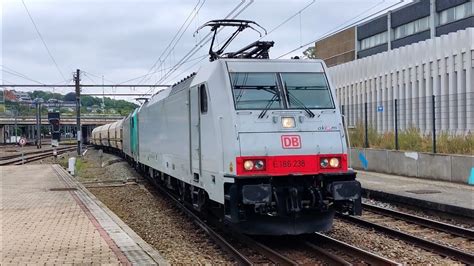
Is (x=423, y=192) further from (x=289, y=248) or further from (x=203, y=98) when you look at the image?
(x=203, y=98)

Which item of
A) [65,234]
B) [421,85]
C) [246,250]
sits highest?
[421,85]

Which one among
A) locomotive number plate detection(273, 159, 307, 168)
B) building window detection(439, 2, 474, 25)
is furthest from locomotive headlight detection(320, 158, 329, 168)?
building window detection(439, 2, 474, 25)

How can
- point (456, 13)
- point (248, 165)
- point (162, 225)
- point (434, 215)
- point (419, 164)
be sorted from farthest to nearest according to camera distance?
point (456, 13), point (419, 164), point (434, 215), point (162, 225), point (248, 165)

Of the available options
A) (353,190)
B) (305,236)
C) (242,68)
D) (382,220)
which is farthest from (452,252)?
(242,68)

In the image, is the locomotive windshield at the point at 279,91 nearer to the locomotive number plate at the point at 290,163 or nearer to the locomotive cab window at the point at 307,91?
the locomotive cab window at the point at 307,91

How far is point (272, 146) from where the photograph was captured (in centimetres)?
877

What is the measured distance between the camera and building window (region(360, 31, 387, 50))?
56669 millimetres

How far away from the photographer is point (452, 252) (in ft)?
27.2

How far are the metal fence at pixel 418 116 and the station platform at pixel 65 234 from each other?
909 cm

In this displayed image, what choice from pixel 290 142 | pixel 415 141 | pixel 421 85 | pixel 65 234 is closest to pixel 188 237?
pixel 65 234

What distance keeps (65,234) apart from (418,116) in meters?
14.5

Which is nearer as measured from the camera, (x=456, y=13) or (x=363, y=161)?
(x=363, y=161)

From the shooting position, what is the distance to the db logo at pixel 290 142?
884 cm

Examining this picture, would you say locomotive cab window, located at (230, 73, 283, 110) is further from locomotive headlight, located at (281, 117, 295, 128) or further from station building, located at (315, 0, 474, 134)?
station building, located at (315, 0, 474, 134)
